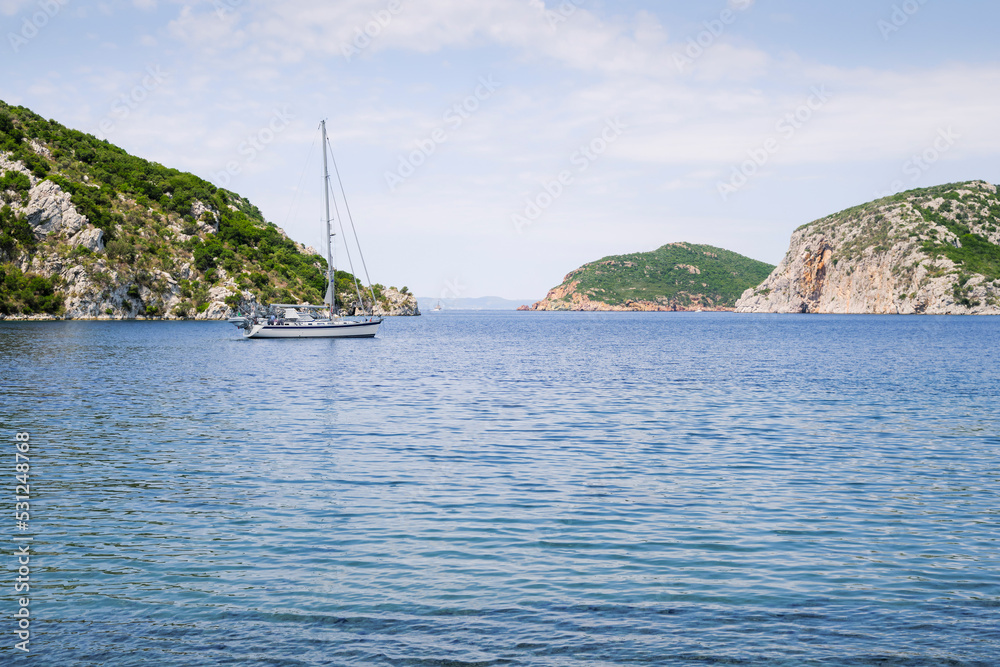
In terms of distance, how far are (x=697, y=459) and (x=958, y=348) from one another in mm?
65675

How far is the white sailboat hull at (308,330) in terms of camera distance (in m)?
90.8

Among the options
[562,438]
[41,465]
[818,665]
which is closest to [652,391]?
[562,438]

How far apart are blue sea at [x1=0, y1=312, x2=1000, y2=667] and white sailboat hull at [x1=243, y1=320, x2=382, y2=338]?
5765 cm

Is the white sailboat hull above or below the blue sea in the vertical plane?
above

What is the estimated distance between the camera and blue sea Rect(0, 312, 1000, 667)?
359 inches

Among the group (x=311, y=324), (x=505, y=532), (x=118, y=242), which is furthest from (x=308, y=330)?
(x=505, y=532)

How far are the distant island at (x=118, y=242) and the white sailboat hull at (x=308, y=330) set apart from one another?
57206 millimetres

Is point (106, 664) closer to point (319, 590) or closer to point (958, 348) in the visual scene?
point (319, 590)

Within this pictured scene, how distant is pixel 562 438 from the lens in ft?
79.4

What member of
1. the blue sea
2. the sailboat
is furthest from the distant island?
the blue sea

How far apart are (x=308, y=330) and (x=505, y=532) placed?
8126 centimetres

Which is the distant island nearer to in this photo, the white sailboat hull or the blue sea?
the white sailboat hull

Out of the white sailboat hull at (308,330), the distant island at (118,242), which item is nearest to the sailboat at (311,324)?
the white sailboat hull at (308,330)

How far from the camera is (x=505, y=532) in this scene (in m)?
13.7
